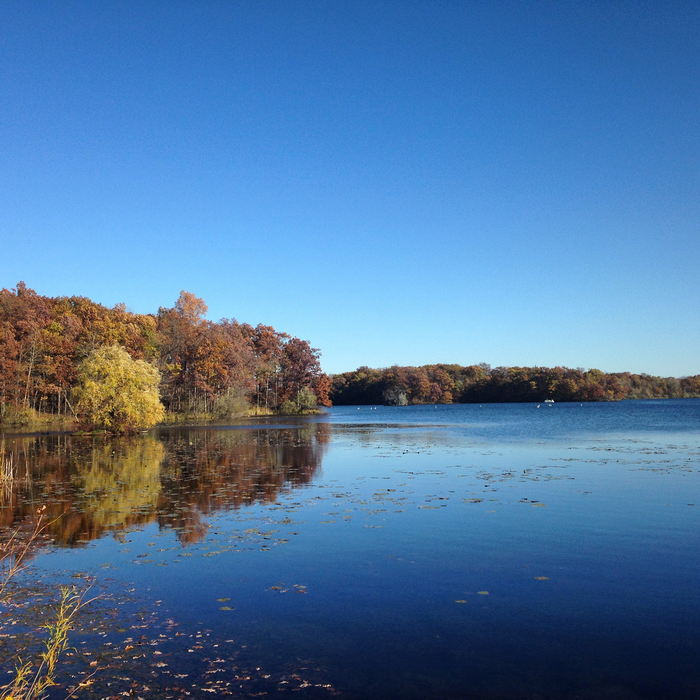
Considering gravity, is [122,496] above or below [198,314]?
below

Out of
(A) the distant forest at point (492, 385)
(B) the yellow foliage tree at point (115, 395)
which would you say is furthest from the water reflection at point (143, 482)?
(A) the distant forest at point (492, 385)

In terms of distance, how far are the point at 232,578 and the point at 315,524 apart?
4.49 metres

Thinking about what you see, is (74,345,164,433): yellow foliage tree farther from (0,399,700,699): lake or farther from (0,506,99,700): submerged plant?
(0,506,99,700): submerged plant

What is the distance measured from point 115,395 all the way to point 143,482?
27190 millimetres

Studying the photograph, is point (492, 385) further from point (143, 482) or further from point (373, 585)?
point (373, 585)

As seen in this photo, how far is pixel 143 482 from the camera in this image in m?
21.9

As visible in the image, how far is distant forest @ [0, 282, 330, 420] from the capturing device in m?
65.4

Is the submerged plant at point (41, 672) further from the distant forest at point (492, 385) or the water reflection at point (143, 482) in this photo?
the distant forest at point (492, 385)

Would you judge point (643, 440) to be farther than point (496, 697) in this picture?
Yes

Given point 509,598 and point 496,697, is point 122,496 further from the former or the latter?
point 496,697

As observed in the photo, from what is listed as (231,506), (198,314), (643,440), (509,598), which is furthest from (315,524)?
(198,314)

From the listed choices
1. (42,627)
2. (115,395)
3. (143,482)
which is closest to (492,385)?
(115,395)

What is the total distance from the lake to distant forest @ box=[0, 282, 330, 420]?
47910mm

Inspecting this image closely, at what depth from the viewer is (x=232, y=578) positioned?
10.3m
